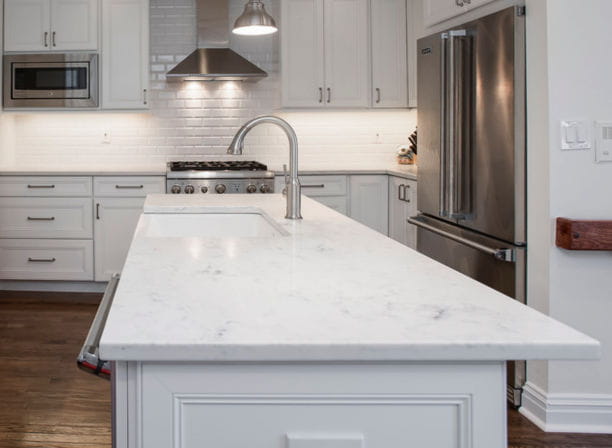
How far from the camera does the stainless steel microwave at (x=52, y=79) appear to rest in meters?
5.59

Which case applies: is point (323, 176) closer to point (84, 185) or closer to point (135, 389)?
point (84, 185)

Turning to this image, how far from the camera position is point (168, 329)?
3.55ft

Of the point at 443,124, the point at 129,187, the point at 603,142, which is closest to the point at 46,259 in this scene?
the point at 129,187

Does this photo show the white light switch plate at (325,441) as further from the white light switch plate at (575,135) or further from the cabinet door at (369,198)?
the cabinet door at (369,198)

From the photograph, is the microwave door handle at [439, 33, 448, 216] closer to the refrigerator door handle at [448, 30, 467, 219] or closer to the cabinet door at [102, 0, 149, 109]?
the refrigerator door handle at [448, 30, 467, 219]

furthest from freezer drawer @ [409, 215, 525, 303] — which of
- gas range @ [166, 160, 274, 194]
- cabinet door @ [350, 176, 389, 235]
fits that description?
gas range @ [166, 160, 274, 194]

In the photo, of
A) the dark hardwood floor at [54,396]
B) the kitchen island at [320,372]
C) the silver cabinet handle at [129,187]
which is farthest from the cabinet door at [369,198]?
the kitchen island at [320,372]

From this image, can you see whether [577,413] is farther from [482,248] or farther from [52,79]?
[52,79]

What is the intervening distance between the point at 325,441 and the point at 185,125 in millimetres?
5131

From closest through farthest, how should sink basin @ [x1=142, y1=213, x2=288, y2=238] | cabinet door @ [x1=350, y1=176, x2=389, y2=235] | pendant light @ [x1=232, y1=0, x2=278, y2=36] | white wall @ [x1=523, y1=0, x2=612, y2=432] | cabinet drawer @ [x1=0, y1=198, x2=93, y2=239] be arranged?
white wall @ [x1=523, y1=0, x2=612, y2=432], sink basin @ [x1=142, y1=213, x2=288, y2=238], pendant light @ [x1=232, y1=0, x2=278, y2=36], cabinet drawer @ [x1=0, y1=198, x2=93, y2=239], cabinet door @ [x1=350, y1=176, x2=389, y2=235]

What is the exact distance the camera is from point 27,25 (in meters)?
5.57

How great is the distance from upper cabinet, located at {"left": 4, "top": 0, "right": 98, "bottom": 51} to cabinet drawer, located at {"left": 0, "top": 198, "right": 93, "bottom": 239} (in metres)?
1.17

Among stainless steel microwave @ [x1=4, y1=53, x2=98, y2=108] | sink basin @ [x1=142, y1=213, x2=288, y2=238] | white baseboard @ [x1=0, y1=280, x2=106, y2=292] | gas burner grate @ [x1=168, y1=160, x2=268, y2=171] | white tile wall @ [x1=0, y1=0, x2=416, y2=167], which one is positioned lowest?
white baseboard @ [x1=0, y1=280, x2=106, y2=292]

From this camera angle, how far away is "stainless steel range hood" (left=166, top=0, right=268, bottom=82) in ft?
18.4
